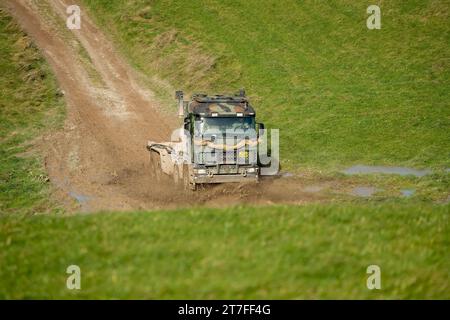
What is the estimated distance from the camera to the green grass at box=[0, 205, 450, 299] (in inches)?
358

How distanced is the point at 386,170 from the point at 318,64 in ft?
50.3

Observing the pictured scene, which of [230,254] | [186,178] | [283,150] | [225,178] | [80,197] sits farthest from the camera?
[283,150]

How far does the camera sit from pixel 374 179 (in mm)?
23062

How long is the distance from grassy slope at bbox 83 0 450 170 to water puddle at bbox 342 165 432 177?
0.65m

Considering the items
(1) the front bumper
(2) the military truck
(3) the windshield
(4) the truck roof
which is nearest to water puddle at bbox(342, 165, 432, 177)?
(1) the front bumper

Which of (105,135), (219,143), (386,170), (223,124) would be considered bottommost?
(386,170)

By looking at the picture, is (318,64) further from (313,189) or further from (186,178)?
(186,178)

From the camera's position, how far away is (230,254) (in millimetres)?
9953

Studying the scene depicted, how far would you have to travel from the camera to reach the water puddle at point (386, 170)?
77.8 ft

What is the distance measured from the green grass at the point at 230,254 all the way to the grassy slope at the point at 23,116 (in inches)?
386

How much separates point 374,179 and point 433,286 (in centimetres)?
1412

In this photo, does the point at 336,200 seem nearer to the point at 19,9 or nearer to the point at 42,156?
the point at 42,156

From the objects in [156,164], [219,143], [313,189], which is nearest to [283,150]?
[313,189]

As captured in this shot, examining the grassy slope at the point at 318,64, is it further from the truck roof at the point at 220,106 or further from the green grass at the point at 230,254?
the green grass at the point at 230,254
